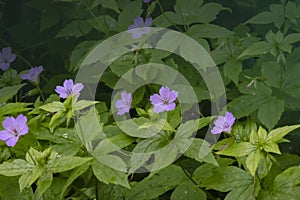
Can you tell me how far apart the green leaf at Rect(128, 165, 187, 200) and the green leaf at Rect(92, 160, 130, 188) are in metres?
0.10

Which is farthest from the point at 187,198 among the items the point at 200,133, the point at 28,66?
the point at 28,66

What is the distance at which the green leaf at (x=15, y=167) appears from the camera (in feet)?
3.68

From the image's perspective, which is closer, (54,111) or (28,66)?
(54,111)

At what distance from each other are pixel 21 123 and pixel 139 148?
243mm

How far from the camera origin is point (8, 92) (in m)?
1.39

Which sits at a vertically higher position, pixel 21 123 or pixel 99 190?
pixel 21 123

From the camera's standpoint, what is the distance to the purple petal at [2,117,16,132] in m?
1.16

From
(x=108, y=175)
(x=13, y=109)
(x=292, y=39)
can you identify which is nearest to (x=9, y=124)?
(x=13, y=109)

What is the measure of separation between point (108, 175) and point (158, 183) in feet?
0.45

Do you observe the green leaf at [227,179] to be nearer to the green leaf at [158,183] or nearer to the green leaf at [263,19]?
the green leaf at [158,183]

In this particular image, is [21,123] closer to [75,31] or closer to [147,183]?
[147,183]

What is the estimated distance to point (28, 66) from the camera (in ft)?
5.89

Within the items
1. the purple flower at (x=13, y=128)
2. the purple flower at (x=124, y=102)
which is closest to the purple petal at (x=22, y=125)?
the purple flower at (x=13, y=128)

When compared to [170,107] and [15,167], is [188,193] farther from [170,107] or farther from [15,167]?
[15,167]
